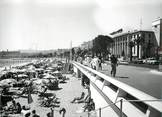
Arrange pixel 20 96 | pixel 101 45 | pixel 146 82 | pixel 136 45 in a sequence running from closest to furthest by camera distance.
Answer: pixel 146 82
pixel 20 96
pixel 136 45
pixel 101 45

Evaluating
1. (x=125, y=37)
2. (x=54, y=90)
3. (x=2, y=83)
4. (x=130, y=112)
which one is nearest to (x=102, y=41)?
(x=125, y=37)

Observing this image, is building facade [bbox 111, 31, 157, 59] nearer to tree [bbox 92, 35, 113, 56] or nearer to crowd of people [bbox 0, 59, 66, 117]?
tree [bbox 92, 35, 113, 56]

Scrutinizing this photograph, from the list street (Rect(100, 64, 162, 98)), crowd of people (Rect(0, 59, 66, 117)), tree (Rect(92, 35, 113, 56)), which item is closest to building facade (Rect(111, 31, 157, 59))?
tree (Rect(92, 35, 113, 56))

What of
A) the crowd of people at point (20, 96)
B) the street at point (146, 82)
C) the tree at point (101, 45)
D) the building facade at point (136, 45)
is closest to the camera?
the street at point (146, 82)

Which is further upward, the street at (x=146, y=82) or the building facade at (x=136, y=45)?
the building facade at (x=136, y=45)

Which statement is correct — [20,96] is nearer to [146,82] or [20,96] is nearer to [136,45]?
[146,82]

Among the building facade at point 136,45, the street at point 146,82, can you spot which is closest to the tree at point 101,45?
the building facade at point 136,45

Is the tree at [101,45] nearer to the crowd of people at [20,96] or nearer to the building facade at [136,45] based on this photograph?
the building facade at [136,45]

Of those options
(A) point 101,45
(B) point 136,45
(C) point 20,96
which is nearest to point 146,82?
(C) point 20,96

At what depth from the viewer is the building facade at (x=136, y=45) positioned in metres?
52.3

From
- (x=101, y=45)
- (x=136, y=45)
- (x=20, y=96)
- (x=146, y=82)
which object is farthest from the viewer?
(x=101, y=45)

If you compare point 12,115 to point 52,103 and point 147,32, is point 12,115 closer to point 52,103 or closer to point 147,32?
point 52,103

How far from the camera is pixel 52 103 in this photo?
50.0 feet

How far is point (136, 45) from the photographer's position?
59500mm
